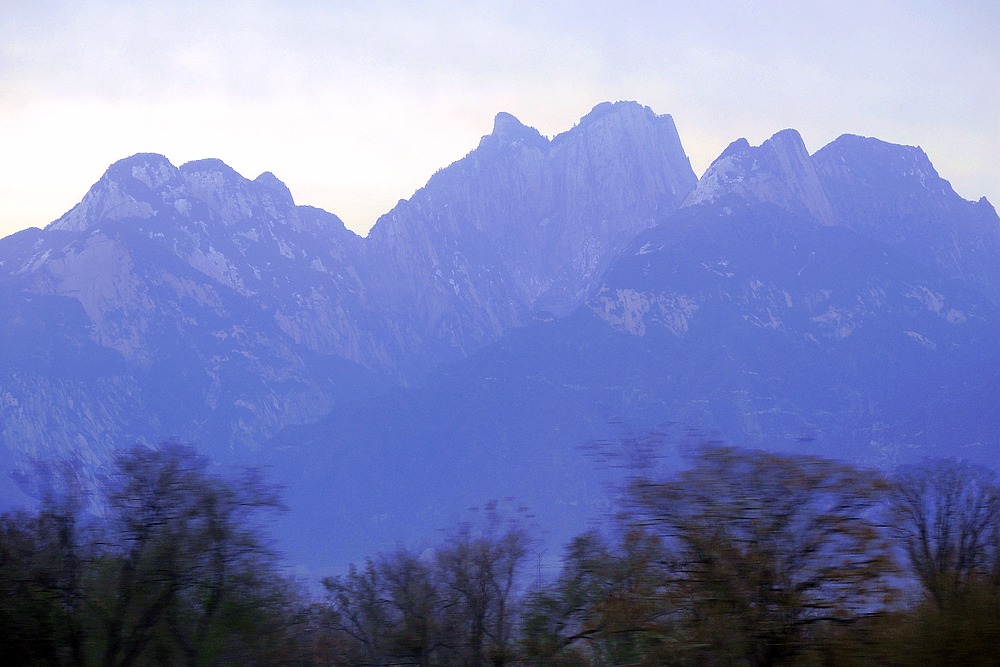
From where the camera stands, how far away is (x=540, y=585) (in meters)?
26.8

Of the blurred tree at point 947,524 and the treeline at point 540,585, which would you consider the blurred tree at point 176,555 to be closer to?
the treeline at point 540,585

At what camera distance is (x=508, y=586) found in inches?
1091

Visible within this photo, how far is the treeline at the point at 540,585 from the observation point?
50.8ft

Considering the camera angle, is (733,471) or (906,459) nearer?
(733,471)

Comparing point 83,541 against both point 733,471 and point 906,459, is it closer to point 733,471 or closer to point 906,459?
point 733,471

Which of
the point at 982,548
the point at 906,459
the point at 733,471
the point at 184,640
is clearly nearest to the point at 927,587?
the point at 733,471

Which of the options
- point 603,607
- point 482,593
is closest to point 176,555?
point 482,593

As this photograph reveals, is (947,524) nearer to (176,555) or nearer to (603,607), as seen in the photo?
(603,607)

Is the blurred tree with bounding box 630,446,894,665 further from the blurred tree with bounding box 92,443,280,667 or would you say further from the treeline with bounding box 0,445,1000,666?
the blurred tree with bounding box 92,443,280,667

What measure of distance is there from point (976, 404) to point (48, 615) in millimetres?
205599

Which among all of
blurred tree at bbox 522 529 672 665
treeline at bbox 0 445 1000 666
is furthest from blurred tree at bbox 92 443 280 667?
blurred tree at bbox 522 529 672 665

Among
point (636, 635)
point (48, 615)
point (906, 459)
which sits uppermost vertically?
point (906, 459)

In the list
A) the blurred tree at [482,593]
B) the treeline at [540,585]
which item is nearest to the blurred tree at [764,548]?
the treeline at [540,585]

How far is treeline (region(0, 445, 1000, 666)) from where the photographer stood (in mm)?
15484
